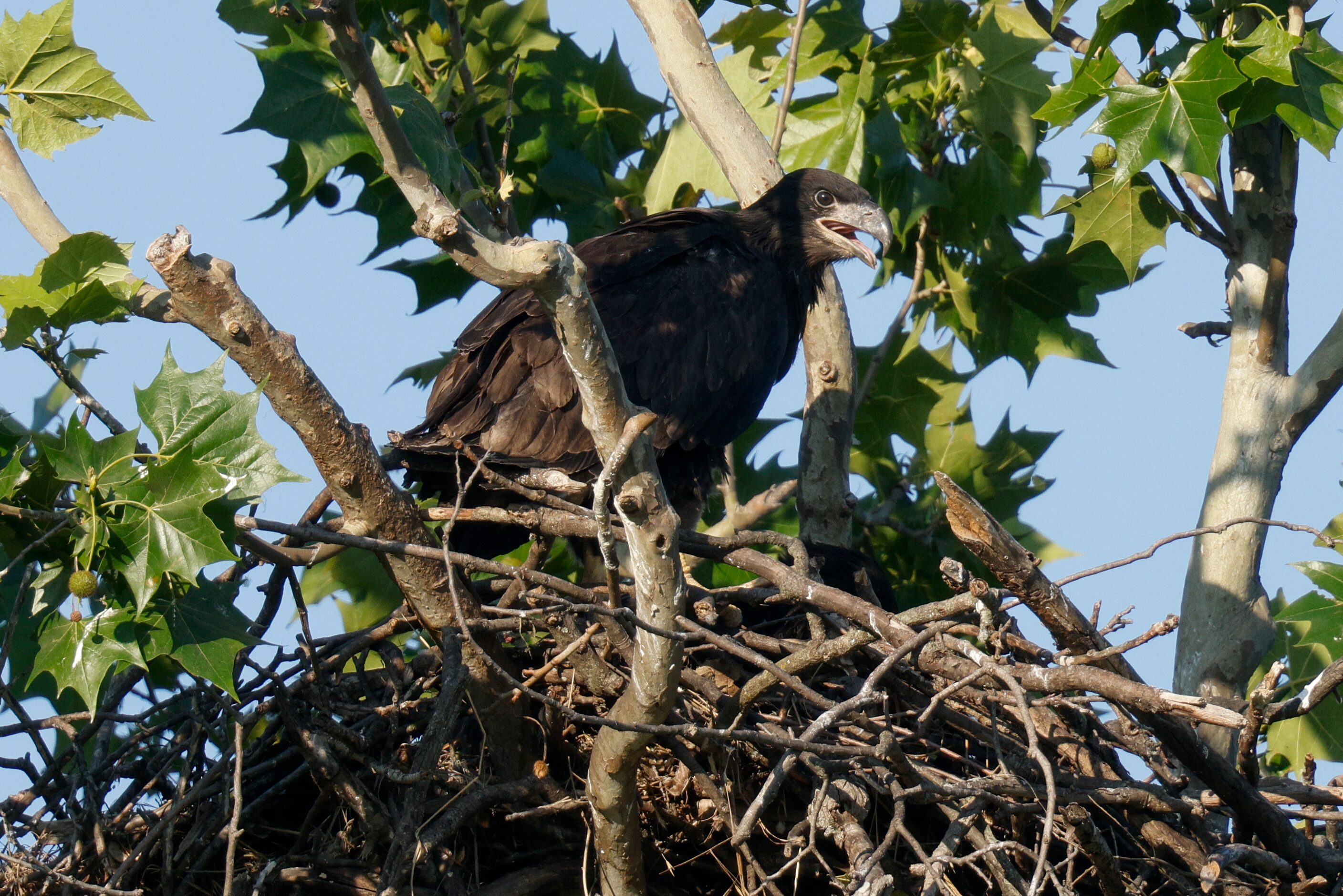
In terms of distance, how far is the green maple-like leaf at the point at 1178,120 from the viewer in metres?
4.23

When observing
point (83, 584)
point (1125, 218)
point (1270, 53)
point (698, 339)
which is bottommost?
point (83, 584)

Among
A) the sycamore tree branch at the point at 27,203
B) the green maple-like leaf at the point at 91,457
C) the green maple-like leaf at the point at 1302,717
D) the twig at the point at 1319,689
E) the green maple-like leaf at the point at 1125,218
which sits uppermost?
the sycamore tree branch at the point at 27,203

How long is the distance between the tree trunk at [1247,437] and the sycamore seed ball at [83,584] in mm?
3591

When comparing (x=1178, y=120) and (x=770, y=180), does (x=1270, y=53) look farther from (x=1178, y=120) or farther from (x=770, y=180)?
(x=770, y=180)

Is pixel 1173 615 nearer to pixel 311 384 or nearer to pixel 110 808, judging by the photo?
pixel 311 384

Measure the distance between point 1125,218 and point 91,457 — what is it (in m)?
3.88

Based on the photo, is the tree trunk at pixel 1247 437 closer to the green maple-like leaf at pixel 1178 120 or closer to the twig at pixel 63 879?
the green maple-like leaf at pixel 1178 120

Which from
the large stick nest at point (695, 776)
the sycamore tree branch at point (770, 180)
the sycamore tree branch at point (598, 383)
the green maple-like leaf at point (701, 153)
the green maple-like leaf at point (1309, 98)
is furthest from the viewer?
the green maple-like leaf at point (701, 153)

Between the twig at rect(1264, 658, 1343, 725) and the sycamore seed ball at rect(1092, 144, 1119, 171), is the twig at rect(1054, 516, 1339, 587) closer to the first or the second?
the twig at rect(1264, 658, 1343, 725)

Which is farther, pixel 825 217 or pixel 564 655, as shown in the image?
pixel 825 217

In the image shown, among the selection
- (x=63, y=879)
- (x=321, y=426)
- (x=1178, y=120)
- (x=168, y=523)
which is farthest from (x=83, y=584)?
(x=1178, y=120)

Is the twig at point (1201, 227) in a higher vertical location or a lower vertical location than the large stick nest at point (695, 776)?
higher

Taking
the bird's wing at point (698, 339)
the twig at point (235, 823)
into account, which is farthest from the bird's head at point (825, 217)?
the twig at point (235, 823)

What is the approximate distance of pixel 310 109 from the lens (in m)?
5.05
